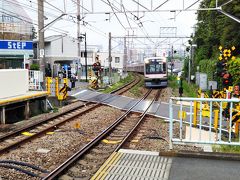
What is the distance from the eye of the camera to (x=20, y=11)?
50.0 meters

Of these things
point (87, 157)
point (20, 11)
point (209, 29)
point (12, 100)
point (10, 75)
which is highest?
point (20, 11)

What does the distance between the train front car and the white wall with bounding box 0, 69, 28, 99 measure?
66.7 feet

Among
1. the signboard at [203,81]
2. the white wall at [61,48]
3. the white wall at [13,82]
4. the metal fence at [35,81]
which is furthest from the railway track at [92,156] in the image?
the white wall at [61,48]

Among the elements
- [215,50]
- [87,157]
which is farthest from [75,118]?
[215,50]

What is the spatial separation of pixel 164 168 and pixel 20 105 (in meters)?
10.0

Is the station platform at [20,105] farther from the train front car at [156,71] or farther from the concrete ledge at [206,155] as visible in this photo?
the train front car at [156,71]

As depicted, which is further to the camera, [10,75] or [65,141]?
[10,75]

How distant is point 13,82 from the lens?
15000 millimetres

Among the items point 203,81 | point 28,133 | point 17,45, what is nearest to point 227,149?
point 28,133

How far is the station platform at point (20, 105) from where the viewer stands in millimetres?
13673

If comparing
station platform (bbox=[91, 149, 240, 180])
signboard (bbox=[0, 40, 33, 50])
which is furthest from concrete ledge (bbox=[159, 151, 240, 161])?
signboard (bbox=[0, 40, 33, 50])

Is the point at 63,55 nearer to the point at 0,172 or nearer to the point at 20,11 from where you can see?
the point at 20,11

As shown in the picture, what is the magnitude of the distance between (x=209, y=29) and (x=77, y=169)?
32.0 m

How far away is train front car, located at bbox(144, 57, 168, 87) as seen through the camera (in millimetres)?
35156
